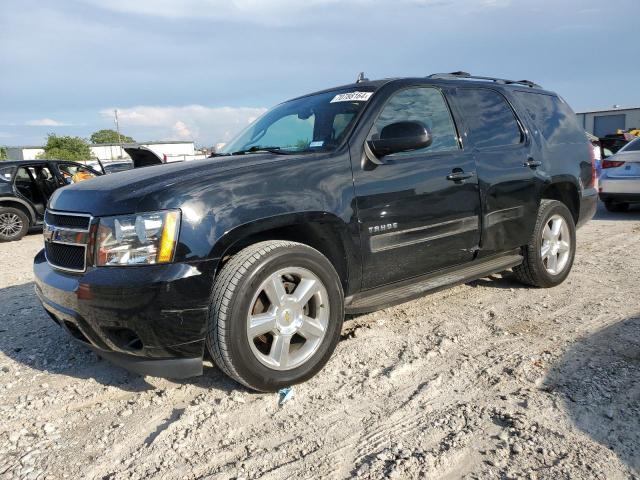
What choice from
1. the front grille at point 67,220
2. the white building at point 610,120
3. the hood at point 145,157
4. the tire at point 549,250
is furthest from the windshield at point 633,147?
the white building at point 610,120

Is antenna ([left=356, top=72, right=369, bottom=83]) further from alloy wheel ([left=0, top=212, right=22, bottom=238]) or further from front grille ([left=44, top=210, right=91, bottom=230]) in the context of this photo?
alloy wheel ([left=0, top=212, right=22, bottom=238])

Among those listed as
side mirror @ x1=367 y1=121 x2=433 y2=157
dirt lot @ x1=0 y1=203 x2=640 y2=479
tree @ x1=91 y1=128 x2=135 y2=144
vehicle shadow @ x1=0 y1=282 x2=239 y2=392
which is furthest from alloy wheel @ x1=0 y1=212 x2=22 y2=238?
tree @ x1=91 y1=128 x2=135 y2=144

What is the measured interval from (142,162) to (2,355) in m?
1.72

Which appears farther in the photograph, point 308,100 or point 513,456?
point 308,100

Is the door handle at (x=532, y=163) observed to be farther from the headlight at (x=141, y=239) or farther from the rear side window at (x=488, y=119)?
the headlight at (x=141, y=239)

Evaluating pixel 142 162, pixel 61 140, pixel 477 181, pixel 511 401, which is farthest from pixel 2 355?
pixel 61 140

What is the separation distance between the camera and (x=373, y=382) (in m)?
2.98

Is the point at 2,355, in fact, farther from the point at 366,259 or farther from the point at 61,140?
the point at 61,140

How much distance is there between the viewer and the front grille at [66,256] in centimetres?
275

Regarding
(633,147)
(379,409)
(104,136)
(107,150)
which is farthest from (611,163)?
(104,136)

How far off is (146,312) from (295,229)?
979 mm

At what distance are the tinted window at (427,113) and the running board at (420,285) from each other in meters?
0.91

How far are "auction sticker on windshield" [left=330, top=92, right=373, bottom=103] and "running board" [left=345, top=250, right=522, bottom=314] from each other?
1289mm

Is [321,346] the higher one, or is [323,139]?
[323,139]
